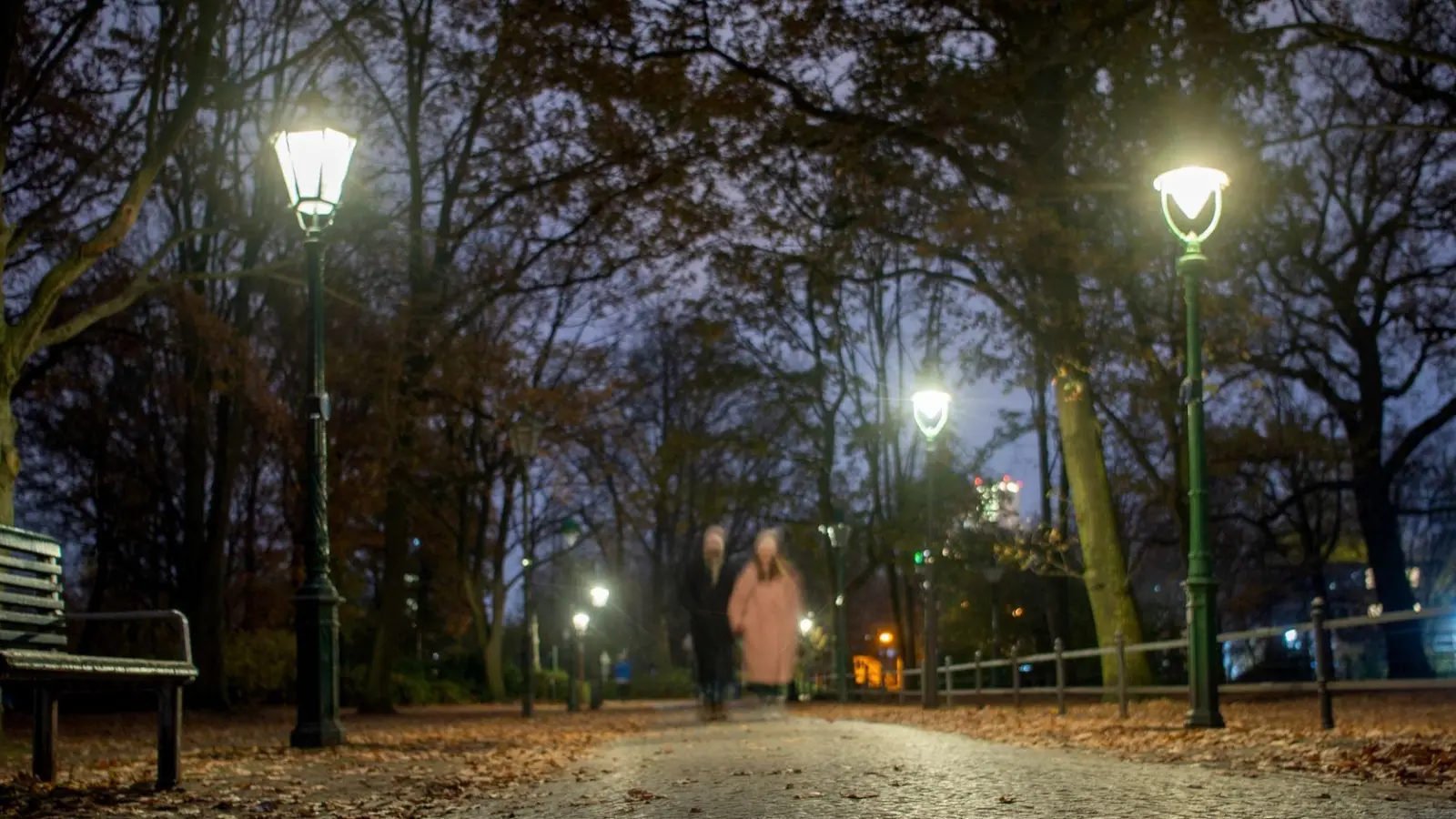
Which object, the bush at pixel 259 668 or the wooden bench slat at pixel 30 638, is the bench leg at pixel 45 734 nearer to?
the wooden bench slat at pixel 30 638

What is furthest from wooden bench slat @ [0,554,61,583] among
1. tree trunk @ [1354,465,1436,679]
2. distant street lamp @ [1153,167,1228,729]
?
tree trunk @ [1354,465,1436,679]

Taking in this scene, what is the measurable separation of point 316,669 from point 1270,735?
25.6 feet

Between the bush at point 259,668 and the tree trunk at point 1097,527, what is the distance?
16805mm

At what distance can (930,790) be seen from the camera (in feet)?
26.0

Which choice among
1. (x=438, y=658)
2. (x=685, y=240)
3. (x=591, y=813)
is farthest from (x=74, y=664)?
(x=438, y=658)

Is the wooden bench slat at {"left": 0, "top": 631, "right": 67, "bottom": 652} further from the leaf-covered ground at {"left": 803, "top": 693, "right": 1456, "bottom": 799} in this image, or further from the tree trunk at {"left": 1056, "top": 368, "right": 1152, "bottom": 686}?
the tree trunk at {"left": 1056, "top": 368, "right": 1152, "bottom": 686}

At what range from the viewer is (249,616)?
1500 inches

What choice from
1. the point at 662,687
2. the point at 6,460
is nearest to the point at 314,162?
the point at 6,460

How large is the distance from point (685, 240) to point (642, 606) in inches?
2062

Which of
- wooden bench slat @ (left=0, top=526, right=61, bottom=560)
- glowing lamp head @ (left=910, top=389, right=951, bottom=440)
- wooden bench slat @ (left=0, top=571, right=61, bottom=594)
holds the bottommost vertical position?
wooden bench slat @ (left=0, top=571, right=61, bottom=594)

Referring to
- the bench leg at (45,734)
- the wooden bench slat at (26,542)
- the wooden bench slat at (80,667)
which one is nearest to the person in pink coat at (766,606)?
the bench leg at (45,734)

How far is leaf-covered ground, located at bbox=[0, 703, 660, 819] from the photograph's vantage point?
24.9 feet

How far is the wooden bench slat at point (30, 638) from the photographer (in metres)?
7.49

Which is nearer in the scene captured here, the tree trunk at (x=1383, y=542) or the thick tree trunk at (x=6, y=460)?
the thick tree trunk at (x=6, y=460)
